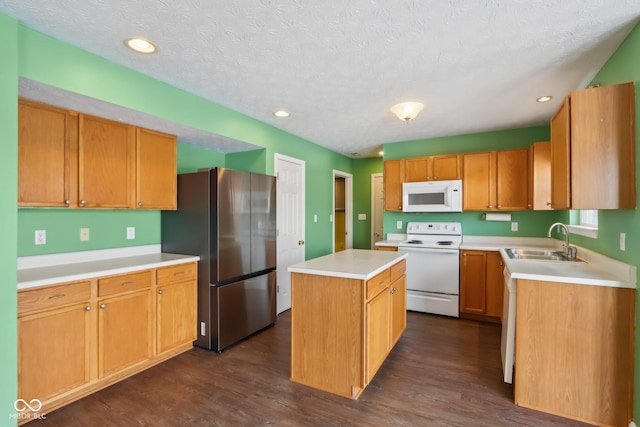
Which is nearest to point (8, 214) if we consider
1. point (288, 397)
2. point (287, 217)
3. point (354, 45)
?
point (288, 397)

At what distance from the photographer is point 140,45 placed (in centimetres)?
194

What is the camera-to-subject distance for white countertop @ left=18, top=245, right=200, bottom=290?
1.97 metres

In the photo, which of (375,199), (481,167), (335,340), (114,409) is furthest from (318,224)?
(114,409)

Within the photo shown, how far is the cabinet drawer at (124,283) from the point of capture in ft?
7.30

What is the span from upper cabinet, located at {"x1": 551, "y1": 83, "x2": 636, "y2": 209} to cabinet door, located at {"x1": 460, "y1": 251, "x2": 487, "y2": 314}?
6.00ft

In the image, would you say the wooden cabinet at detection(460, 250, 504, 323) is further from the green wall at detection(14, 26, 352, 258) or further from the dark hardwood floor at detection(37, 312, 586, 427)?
the green wall at detection(14, 26, 352, 258)

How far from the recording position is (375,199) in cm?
576

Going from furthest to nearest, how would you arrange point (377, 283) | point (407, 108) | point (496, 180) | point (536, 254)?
point (496, 180)
point (536, 254)
point (407, 108)
point (377, 283)

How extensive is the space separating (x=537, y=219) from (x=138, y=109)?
4.57 meters

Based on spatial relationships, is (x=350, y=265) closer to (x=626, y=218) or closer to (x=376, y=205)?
(x=626, y=218)

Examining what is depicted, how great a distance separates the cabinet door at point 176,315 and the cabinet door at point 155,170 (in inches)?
31.2

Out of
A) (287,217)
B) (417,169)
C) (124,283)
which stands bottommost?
(124,283)

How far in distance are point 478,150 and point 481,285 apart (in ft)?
5.98

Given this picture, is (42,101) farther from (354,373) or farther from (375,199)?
(375,199)
